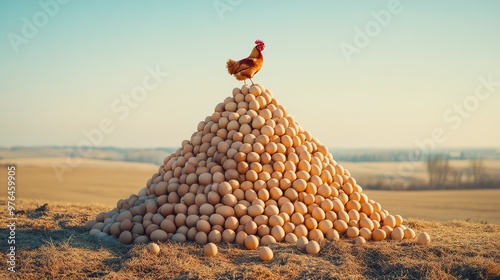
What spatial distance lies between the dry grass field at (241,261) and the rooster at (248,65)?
9.86 ft

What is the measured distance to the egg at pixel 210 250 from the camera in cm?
623

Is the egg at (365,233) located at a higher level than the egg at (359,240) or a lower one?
higher

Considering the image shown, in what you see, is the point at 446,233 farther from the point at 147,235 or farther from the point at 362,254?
the point at 147,235

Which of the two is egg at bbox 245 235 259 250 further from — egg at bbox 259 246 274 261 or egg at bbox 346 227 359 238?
egg at bbox 346 227 359 238

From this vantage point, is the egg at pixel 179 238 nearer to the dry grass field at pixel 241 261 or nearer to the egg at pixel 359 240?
the dry grass field at pixel 241 261

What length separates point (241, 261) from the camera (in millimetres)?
6113

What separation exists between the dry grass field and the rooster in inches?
118

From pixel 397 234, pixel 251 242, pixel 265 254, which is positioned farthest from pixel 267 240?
pixel 397 234

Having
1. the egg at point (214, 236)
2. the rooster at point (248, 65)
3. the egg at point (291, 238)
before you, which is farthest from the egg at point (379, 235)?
the rooster at point (248, 65)

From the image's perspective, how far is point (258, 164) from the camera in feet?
24.3

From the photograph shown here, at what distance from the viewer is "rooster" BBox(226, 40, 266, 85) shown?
805 cm

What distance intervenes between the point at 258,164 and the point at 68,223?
382cm

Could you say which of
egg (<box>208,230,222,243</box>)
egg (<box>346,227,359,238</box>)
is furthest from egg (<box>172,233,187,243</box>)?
egg (<box>346,227,359,238</box>)

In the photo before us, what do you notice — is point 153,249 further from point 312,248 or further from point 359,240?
point 359,240
